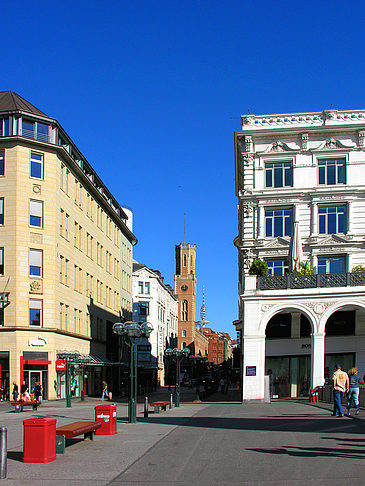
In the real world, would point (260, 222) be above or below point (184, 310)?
above

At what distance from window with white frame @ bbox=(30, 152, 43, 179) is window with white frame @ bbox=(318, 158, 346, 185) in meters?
19.3

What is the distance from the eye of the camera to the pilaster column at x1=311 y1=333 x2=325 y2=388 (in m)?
34.8

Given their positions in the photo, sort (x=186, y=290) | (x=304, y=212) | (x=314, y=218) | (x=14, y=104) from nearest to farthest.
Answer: (x=314, y=218)
(x=304, y=212)
(x=14, y=104)
(x=186, y=290)

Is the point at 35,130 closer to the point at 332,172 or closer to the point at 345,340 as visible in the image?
the point at 332,172

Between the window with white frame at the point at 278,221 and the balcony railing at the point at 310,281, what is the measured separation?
806 cm

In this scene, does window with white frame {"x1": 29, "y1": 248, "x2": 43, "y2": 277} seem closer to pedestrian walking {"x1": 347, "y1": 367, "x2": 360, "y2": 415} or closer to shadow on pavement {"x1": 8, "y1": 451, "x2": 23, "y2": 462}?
pedestrian walking {"x1": 347, "y1": 367, "x2": 360, "y2": 415}

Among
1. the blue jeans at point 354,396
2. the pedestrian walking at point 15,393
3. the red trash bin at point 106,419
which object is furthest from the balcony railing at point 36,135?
the red trash bin at point 106,419

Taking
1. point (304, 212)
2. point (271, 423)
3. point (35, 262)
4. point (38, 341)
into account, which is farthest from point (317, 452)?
point (35, 262)

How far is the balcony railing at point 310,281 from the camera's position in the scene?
36156 mm

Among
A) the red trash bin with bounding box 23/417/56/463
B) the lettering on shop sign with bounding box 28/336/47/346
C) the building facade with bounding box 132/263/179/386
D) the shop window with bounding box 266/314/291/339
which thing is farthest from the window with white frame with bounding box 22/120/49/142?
the building facade with bounding box 132/263/179/386

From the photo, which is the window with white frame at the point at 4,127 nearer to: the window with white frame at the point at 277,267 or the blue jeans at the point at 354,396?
the window with white frame at the point at 277,267

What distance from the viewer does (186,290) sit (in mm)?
166500

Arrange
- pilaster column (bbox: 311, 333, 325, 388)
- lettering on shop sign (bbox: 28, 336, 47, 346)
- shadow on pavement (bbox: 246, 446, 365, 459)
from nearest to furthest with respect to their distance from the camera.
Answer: shadow on pavement (bbox: 246, 446, 365, 459)
pilaster column (bbox: 311, 333, 325, 388)
lettering on shop sign (bbox: 28, 336, 47, 346)

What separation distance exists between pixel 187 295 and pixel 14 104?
120490 mm
